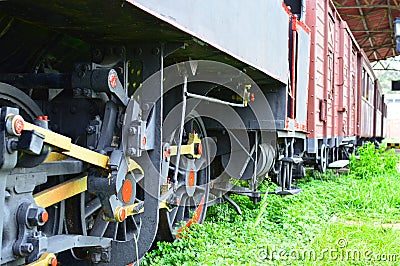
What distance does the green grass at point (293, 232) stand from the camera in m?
3.96

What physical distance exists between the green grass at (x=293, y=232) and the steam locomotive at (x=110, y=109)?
0.86ft

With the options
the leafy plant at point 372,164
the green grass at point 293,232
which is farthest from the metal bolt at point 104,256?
the leafy plant at point 372,164

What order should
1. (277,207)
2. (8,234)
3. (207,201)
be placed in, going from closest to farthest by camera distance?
1. (8,234)
2. (207,201)
3. (277,207)

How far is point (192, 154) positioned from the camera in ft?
13.8

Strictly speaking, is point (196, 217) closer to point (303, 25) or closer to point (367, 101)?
point (303, 25)

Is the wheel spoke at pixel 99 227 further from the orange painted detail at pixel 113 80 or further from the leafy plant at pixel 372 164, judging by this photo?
the leafy plant at pixel 372 164

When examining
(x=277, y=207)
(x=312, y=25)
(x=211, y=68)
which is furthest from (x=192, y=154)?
(x=312, y=25)

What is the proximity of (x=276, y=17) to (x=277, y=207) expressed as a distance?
2.46m

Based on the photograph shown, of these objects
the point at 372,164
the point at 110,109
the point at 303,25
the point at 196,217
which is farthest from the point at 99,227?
the point at 372,164

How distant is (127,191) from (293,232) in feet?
8.47

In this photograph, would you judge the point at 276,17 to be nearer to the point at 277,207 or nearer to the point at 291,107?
the point at 291,107

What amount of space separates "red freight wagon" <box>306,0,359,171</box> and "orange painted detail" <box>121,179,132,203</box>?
4.42m

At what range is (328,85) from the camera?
8133 millimetres

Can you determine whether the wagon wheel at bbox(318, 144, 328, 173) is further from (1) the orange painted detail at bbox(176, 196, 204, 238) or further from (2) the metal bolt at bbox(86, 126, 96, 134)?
(2) the metal bolt at bbox(86, 126, 96, 134)
